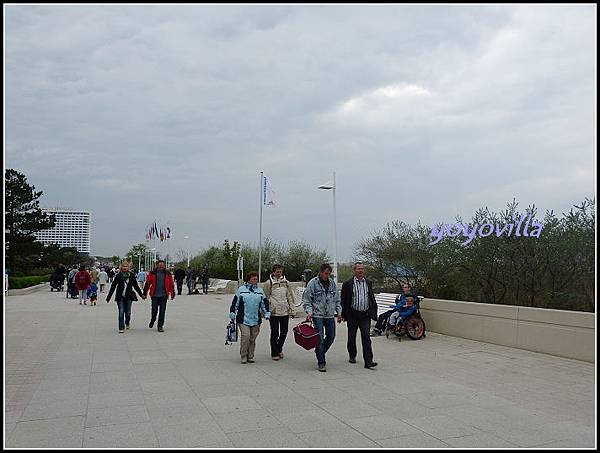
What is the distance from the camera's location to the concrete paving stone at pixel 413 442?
5164 mm

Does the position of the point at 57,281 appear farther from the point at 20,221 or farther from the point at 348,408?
the point at 348,408

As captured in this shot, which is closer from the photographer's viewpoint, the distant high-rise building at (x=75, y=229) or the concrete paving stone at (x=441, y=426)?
the concrete paving stone at (x=441, y=426)

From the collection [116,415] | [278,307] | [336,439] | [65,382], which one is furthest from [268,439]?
[278,307]

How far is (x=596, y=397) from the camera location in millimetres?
7078

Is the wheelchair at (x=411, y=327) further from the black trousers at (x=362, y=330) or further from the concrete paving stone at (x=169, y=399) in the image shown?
the concrete paving stone at (x=169, y=399)

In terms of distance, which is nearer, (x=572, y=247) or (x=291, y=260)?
(x=572, y=247)

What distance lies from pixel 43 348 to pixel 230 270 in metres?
→ 33.4

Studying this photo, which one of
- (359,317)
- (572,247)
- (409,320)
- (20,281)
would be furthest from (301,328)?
(20,281)

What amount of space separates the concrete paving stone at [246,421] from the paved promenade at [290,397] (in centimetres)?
2

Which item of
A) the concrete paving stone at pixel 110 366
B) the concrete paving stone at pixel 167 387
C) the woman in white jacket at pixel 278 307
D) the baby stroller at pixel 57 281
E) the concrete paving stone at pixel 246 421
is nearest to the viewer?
the concrete paving stone at pixel 246 421

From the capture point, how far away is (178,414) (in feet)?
20.3

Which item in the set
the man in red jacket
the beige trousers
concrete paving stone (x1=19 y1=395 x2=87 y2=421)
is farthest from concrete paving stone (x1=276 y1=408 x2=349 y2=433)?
the man in red jacket

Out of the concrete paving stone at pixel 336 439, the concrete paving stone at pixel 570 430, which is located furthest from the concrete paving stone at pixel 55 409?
the concrete paving stone at pixel 570 430

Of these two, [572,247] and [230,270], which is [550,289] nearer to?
[572,247]
